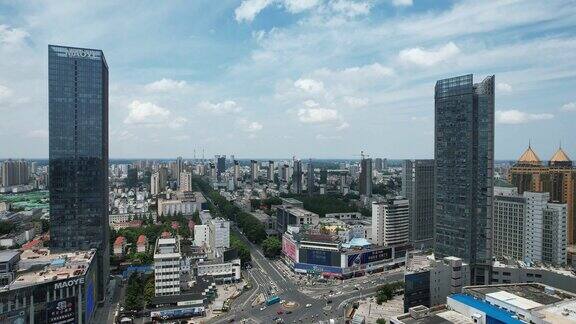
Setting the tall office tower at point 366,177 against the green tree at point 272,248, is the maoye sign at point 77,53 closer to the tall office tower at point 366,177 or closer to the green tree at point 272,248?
the green tree at point 272,248

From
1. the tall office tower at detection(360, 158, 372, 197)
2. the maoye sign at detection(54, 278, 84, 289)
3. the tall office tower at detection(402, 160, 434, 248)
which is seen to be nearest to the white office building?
the tall office tower at detection(402, 160, 434, 248)

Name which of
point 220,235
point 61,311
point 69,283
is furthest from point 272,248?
point 61,311

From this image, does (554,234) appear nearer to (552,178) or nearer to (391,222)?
(391,222)

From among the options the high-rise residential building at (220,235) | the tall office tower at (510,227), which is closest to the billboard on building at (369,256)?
the tall office tower at (510,227)

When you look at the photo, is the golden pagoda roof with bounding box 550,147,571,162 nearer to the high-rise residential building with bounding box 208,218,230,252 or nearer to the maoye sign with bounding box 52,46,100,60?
the high-rise residential building with bounding box 208,218,230,252

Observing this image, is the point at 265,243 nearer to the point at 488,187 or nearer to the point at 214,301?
the point at 214,301

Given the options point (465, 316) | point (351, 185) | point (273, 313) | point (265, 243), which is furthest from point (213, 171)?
point (465, 316)
